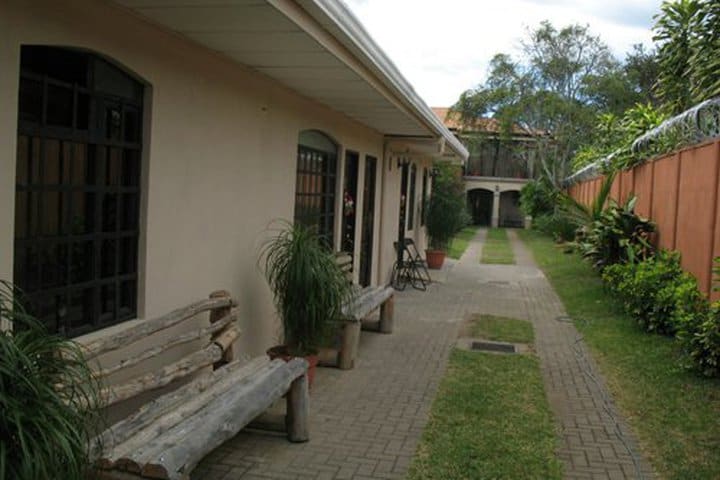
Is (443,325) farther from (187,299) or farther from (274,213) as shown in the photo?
(187,299)

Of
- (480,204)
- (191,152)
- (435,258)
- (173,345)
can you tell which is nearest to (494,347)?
(191,152)

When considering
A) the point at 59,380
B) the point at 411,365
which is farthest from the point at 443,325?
the point at 59,380

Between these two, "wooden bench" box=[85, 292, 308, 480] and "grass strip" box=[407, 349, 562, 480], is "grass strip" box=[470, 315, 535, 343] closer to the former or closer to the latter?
"grass strip" box=[407, 349, 562, 480]

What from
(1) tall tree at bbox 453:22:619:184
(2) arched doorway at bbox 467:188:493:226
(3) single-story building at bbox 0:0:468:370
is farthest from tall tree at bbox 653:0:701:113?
(2) arched doorway at bbox 467:188:493:226

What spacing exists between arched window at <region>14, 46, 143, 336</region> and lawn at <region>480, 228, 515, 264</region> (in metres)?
15.7

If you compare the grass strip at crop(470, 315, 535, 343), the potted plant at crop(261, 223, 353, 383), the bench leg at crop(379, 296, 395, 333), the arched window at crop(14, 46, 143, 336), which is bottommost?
the grass strip at crop(470, 315, 535, 343)

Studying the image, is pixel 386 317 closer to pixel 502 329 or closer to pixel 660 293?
pixel 502 329

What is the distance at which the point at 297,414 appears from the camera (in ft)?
15.8

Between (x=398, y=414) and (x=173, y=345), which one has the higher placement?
(x=173, y=345)

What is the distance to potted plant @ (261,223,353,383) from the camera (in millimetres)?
5828

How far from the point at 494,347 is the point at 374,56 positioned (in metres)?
4.03

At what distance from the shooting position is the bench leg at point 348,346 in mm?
6844

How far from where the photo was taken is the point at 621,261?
36.4 ft

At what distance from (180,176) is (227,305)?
1.01 metres
